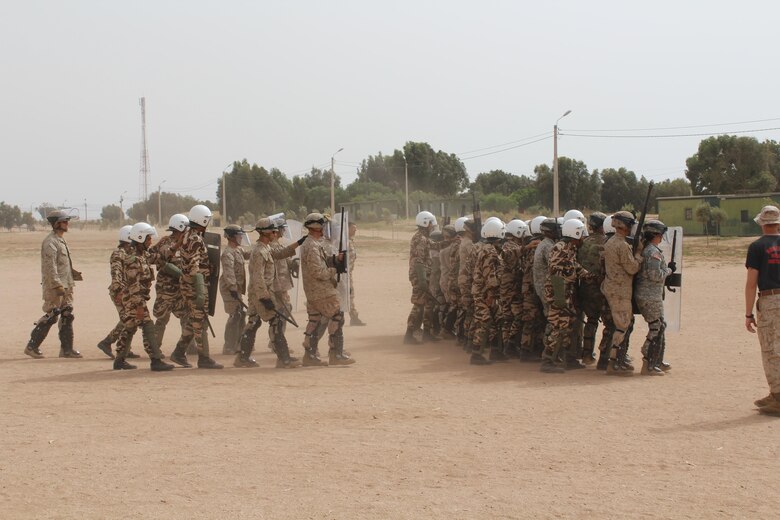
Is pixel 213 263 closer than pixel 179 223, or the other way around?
pixel 179 223

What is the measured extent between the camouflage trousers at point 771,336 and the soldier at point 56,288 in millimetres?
9334

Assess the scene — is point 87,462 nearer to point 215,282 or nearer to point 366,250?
point 215,282

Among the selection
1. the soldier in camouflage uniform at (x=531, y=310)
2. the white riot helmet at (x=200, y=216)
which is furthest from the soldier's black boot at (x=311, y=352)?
the soldier in camouflage uniform at (x=531, y=310)

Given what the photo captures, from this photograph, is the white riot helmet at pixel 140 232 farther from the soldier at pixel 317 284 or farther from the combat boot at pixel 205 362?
the soldier at pixel 317 284

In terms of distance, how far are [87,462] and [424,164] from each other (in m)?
85.8

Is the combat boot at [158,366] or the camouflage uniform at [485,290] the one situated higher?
the camouflage uniform at [485,290]

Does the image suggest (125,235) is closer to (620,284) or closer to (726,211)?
(620,284)

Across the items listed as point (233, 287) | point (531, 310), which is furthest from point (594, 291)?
point (233, 287)

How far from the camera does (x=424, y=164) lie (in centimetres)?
9200

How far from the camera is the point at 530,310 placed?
490 inches

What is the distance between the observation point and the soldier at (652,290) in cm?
1088

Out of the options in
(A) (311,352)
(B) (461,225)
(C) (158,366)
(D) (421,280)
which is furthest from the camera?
(D) (421,280)

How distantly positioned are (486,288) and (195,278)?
13.0 ft

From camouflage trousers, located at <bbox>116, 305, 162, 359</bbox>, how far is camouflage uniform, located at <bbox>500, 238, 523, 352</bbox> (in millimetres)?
4786
